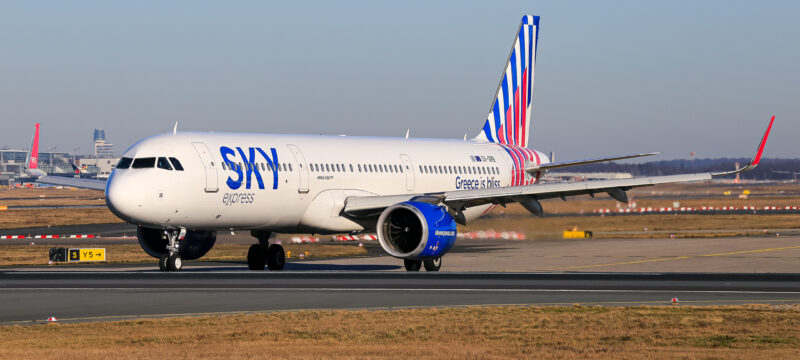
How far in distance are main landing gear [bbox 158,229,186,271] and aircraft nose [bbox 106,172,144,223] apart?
7.04 ft

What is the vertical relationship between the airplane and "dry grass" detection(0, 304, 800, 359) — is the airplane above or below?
above

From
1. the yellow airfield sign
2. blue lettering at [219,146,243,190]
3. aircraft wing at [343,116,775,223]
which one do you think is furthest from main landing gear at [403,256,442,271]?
the yellow airfield sign

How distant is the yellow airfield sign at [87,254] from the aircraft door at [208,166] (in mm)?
12384

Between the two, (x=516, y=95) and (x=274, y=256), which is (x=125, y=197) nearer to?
(x=274, y=256)

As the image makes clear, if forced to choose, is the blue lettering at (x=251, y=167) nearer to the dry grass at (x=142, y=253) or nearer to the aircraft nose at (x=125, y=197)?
the aircraft nose at (x=125, y=197)

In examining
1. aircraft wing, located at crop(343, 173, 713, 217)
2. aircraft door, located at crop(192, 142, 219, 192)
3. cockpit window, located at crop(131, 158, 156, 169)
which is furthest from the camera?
aircraft wing, located at crop(343, 173, 713, 217)

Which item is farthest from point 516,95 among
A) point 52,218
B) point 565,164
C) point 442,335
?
point 52,218

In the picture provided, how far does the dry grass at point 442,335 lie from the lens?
17.7 metres

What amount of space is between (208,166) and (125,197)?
10.2ft

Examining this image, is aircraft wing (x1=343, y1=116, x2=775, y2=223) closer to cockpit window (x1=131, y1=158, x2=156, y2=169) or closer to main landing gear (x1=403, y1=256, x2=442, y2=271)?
main landing gear (x1=403, y1=256, x2=442, y2=271)

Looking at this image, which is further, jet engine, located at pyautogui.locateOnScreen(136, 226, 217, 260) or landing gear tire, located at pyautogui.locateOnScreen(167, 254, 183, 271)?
jet engine, located at pyautogui.locateOnScreen(136, 226, 217, 260)

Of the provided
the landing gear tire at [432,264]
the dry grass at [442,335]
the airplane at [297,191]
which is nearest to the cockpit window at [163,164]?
the airplane at [297,191]

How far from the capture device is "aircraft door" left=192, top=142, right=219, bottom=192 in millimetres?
36469

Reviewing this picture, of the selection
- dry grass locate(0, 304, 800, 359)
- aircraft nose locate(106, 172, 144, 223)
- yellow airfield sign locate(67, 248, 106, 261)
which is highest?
aircraft nose locate(106, 172, 144, 223)
